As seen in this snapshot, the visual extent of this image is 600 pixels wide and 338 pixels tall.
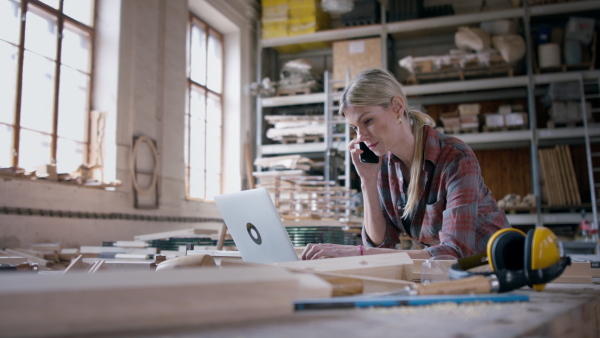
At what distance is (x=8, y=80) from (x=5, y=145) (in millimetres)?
727

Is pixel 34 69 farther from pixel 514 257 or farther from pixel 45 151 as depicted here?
pixel 514 257

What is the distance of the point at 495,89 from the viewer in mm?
9828

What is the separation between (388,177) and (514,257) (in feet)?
5.11

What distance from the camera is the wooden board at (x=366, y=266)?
4.81 feet

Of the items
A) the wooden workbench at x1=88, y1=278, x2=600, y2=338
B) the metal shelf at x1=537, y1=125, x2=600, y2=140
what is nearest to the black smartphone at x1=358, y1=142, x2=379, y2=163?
the wooden workbench at x1=88, y1=278, x2=600, y2=338

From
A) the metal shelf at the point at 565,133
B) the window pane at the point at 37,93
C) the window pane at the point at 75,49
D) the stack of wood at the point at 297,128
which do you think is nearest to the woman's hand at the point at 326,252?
the window pane at the point at 37,93

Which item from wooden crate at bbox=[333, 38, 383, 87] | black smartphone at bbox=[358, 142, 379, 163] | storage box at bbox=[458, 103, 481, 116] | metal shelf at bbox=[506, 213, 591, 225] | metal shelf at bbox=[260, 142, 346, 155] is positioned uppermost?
wooden crate at bbox=[333, 38, 383, 87]

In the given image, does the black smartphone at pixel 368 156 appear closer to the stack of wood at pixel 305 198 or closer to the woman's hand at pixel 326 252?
the woman's hand at pixel 326 252

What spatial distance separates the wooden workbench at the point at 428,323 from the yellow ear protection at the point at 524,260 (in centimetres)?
12

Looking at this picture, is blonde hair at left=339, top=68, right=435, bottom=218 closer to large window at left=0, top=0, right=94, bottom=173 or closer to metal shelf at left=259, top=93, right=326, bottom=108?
large window at left=0, top=0, right=94, bottom=173

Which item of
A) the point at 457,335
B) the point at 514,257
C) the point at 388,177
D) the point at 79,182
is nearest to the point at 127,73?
the point at 79,182

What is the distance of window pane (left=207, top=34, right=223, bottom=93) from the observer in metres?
10.2

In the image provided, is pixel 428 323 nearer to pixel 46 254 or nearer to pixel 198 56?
pixel 46 254

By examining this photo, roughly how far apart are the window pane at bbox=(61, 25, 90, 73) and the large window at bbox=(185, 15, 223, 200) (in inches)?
91.1
